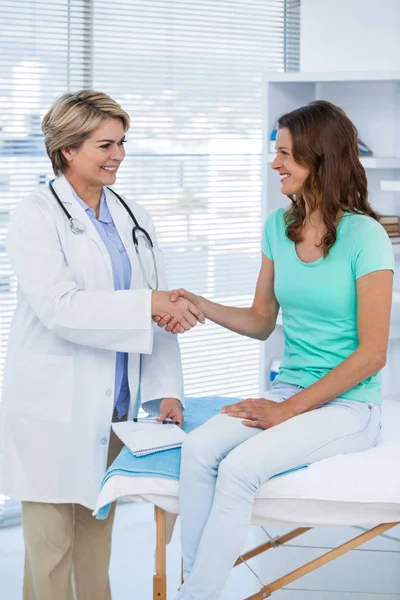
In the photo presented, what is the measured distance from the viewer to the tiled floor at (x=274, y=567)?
261 cm

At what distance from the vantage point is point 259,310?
7.54 ft

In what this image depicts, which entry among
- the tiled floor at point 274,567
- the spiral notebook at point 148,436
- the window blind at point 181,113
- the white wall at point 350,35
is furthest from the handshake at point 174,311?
the white wall at point 350,35

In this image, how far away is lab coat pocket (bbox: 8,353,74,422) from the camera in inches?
81.0

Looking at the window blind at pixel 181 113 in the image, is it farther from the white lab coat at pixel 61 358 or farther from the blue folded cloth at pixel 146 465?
the blue folded cloth at pixel 146 465

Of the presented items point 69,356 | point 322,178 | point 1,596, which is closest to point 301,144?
point 322,178

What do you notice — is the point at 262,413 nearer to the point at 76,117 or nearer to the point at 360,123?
the point at 76,117

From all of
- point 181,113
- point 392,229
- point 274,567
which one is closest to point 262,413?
point 274,567

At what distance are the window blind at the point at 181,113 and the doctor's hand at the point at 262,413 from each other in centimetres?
144

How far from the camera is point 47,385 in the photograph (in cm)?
205

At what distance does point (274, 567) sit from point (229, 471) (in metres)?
1.18

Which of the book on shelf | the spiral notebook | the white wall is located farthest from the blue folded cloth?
the white wall

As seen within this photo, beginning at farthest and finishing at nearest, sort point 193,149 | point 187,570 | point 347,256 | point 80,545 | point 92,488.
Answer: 1. point 193,149
2. point 80,545
3. point 92,488
4. point 347,256
5. point 187,570

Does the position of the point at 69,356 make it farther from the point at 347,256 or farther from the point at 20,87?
the point at 20,87

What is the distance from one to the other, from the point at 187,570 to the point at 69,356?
59 cm
